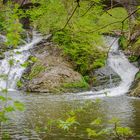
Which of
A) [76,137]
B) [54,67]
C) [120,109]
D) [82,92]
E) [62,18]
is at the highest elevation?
[62,18]

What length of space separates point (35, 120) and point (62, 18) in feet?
38.5

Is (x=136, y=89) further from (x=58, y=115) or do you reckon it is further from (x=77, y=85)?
(x=58, y=115)

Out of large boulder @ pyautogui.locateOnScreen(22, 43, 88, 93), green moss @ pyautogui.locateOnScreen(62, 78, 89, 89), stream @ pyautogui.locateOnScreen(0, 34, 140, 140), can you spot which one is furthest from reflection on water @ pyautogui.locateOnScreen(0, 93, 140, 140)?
green moss @ pyautogui.locateOnScreen(62, 78, 89, 89)

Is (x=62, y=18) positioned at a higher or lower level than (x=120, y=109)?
higher

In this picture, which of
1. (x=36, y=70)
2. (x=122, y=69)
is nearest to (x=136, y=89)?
(x=122, y=69)

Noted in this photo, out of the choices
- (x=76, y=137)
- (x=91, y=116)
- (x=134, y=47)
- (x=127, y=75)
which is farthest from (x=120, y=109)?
(x=134, y=47)

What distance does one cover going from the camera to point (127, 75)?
63.9ft

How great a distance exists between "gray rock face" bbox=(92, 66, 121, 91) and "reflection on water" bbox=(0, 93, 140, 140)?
3919 mm

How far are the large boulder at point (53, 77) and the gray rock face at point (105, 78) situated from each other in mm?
641

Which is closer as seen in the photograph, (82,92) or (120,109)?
(120,109)

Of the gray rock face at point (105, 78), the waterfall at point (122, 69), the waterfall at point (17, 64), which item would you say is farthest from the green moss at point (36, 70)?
the waterfall at point (122, 69)

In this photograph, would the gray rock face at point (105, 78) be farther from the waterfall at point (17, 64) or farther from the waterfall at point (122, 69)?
the waterfall at point (17, 64)

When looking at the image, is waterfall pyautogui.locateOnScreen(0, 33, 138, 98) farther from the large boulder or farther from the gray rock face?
the large boulder

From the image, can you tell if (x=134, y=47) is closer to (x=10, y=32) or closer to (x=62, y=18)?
→ (x=62, y=18)
